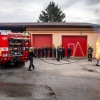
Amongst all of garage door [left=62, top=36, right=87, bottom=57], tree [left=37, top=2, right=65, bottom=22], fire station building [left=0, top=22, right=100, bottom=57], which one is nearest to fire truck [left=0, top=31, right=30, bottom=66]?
fire station building [left=0, top=22, right=100, bottom=57]

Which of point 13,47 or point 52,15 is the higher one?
point 52,15

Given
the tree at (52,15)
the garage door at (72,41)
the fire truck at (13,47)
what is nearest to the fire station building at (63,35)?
the garage door at (72,41)

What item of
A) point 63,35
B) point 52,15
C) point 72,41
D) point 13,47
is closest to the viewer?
point 13,47

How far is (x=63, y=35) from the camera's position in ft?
85.9

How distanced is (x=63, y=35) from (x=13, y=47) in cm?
1132

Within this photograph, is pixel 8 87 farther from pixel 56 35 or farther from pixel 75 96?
pixel 56 35

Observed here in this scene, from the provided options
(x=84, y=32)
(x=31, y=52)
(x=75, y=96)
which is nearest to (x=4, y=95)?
(x=75, y=96)

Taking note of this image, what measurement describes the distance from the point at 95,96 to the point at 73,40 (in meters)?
18.8

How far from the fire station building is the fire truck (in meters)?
9.40

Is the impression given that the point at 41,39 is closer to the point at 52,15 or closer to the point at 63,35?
the point at 63,35

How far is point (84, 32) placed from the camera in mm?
26125

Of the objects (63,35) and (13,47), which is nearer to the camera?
(13,47)

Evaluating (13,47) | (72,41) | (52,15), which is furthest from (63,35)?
(52,15)

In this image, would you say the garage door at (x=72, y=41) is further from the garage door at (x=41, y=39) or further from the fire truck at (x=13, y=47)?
the fire truck at (x=13, y=47)
